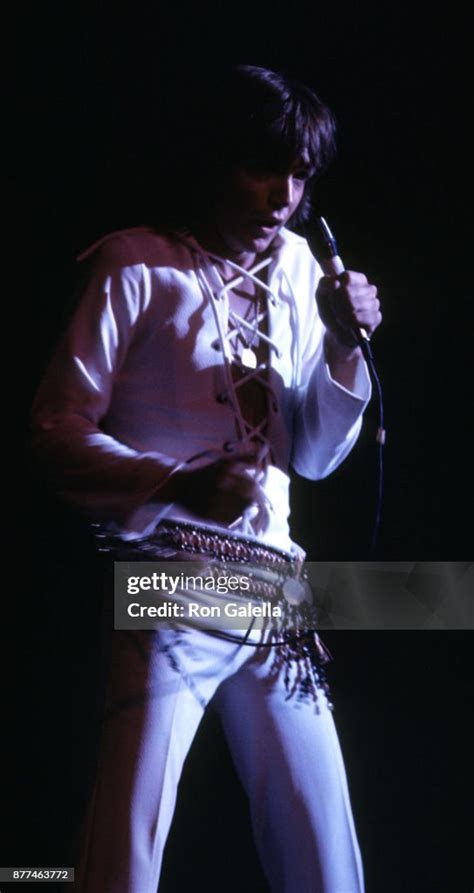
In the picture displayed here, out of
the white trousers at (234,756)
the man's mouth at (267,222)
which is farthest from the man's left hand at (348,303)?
the white trousers at (234,756)

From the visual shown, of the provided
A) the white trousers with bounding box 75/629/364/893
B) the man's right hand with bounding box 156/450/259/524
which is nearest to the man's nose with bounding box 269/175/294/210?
the man's right hand with bounding box 156/450/259/524

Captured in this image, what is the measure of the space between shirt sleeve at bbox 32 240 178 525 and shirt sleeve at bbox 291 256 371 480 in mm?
239

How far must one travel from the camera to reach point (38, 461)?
44.2 inches

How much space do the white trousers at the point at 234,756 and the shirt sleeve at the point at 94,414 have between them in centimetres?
17

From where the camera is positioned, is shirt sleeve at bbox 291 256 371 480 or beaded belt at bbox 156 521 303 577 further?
shirt sleeve at bbox 291 256 371 480

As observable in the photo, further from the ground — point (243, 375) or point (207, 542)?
point (243, 375)

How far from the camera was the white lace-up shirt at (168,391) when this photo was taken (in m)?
1.11

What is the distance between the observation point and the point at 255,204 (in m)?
1.29

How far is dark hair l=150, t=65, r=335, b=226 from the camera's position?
1.29 metres

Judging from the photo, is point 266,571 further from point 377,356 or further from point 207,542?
point 377,356

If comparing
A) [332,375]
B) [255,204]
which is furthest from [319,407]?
[255,204]

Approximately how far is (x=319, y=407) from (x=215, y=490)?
234mm

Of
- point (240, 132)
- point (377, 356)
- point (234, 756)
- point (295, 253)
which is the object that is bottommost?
point (234, 756)

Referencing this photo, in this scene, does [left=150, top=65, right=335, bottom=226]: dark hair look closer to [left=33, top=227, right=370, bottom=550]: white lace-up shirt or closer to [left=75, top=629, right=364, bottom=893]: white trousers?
[left=33, top=227, right=370, bottom=550]: white lace-up shirt
